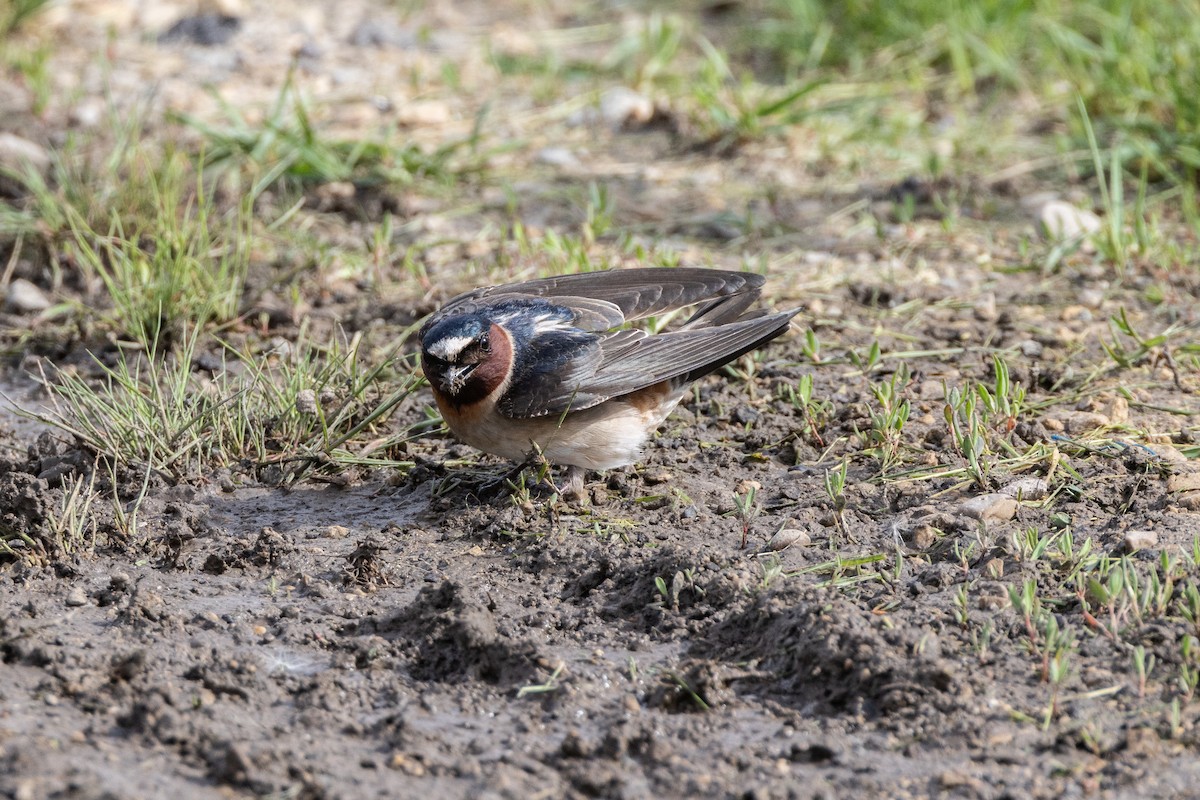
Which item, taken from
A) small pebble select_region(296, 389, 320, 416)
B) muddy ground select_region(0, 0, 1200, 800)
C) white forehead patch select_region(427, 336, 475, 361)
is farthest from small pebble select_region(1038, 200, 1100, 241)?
small pebble select_region(296, 389, 320, 416)

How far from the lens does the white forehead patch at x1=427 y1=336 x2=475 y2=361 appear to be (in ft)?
14.7

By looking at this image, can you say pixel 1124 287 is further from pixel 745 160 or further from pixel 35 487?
pixel 35 487

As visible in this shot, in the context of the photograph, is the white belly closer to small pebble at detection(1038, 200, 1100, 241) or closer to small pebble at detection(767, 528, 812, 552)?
small pebble at detection(767, 528, 812, 552)

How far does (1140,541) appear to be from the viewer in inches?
154

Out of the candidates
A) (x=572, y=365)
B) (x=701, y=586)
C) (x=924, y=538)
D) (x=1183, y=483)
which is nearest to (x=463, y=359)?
(x=572, y=365)

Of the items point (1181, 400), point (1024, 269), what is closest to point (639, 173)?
point (1024, 269)

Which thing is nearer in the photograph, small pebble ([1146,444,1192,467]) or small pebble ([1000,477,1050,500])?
small pebble ([1000,477,1050,500])

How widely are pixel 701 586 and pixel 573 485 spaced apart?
91 centimetres

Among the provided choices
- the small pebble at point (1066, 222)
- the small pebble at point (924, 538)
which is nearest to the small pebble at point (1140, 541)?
the small pebble at point (924, 538)

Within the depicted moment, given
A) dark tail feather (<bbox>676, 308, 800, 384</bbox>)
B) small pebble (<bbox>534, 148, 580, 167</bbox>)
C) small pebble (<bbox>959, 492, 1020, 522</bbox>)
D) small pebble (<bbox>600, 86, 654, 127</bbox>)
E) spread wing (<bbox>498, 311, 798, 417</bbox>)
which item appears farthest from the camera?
small pebble (<bbox>600, 86, 654, 127</bbox>)

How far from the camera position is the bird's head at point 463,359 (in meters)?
4.48

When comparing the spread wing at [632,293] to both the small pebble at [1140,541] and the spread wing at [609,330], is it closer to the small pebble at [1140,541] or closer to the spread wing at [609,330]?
the spread wing at [609,330]

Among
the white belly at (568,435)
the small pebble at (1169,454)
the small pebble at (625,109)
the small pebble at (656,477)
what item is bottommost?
the small pebble at (1169,454)

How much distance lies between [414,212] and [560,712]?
389 cm
